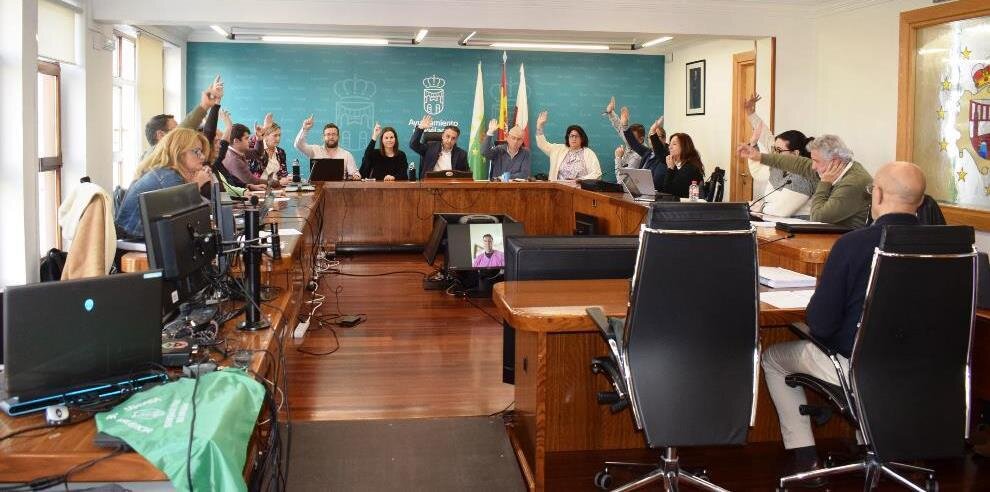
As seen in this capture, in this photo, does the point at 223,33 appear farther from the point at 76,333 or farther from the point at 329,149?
the point at 76,333

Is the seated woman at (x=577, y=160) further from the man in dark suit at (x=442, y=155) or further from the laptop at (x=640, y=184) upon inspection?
the laptop at (x=640, y=184)

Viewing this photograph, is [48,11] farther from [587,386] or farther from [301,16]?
[587,386]

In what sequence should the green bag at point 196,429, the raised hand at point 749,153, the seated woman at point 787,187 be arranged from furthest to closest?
the seated woman at point 787,187, the raised hand at point 749,153, the green bag at point 196,429

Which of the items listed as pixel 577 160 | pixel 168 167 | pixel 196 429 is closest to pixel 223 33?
pixel 577 160

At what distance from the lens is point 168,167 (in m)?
4.24

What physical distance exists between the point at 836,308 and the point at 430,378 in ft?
8.09

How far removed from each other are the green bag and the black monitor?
63 centimetres

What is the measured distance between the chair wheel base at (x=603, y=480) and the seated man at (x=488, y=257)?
152 inches

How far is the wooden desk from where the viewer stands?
315 cm

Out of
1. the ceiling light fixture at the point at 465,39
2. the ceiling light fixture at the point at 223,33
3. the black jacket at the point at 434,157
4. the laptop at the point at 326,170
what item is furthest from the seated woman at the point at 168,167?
the ceiling light fixture at the point at 465,39

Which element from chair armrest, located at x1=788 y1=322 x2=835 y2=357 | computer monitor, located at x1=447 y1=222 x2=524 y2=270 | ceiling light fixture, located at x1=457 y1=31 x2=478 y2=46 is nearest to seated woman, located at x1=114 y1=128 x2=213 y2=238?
chair armrest, located at x1=788 y1=322 x2=835 y2=357

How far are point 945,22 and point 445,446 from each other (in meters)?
5.40

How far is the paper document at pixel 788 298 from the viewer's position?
10.5 ft

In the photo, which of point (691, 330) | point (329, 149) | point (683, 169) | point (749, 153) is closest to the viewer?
point (691, 330)
